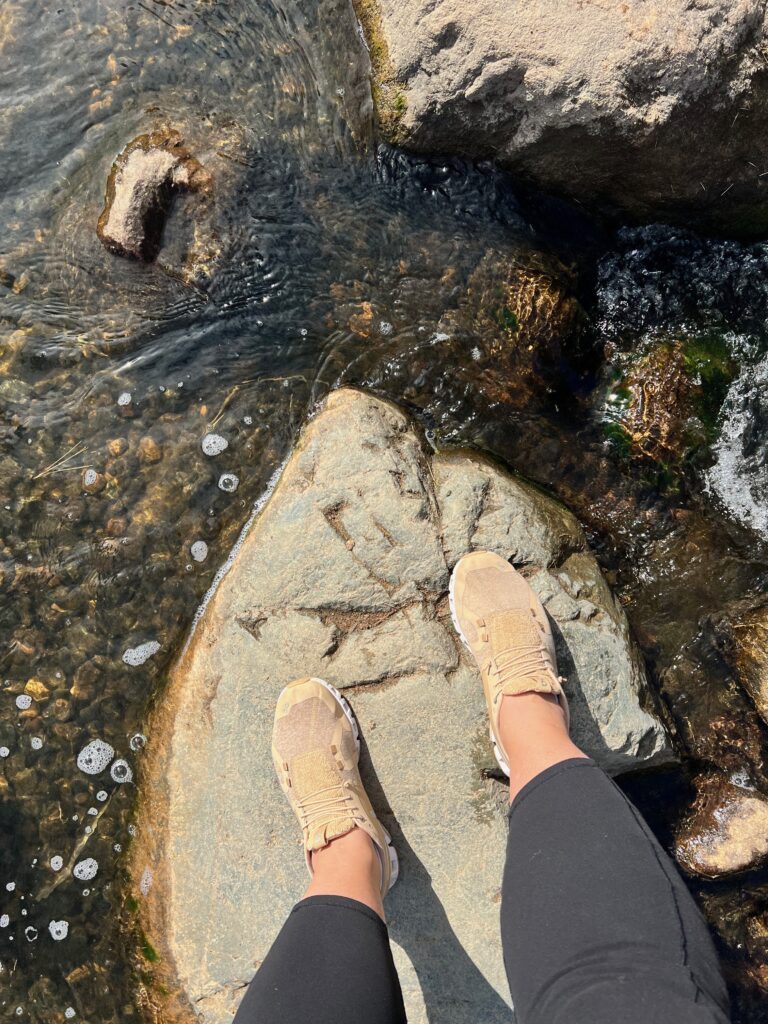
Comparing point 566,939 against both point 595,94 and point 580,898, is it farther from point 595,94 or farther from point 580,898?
point 595,94

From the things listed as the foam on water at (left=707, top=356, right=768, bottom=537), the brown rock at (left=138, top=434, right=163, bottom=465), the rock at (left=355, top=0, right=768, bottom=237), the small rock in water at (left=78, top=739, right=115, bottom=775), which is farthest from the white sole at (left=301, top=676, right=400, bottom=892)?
the rock at (left=355, top=0, right=768, bottom=237)

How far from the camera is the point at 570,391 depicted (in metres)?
3.53

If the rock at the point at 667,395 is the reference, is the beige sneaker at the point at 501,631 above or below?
below

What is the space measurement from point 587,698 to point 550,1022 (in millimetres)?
1411

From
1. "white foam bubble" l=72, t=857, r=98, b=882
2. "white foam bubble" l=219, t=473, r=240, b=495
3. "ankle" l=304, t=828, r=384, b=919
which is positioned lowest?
"white foam bubble" l=72, t=857, r=98, b=882

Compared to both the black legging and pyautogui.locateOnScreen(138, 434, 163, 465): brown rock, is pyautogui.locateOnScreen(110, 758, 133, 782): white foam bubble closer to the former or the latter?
the black legging

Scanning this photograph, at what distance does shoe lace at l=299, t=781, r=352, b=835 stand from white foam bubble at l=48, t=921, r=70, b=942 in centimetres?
147

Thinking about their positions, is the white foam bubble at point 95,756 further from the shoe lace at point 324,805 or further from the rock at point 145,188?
the rock at point 145,188

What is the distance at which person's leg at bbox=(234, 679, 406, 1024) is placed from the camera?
88.9 inches

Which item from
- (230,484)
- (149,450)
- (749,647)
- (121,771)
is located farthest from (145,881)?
(749,647)

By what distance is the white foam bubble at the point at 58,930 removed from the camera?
3.44m

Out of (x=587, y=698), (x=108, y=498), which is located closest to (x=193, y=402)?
(x=108, y=498)

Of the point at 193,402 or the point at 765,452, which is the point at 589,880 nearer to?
the point at 765,452

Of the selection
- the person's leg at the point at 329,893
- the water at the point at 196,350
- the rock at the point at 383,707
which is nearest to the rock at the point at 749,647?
the water at the point at 196,350
